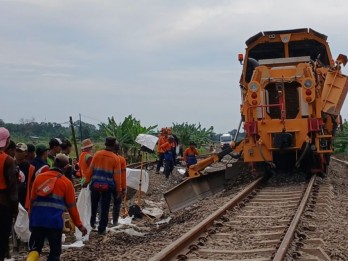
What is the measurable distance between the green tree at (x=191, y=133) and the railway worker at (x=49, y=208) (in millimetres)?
30603

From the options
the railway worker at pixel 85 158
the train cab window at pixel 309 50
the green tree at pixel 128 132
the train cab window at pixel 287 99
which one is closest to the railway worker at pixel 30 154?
the railway worker at pixel 85 158

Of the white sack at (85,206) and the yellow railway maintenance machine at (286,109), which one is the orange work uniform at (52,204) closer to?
the white sack at (85,206)

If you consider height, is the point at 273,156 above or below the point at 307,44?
below

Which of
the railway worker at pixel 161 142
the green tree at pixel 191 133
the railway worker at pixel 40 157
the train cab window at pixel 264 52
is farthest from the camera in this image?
the green tree at pixel 191 133

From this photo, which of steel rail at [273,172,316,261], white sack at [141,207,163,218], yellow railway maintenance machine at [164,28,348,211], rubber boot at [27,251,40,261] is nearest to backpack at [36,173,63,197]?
rubber boot at [27,251,40,261]

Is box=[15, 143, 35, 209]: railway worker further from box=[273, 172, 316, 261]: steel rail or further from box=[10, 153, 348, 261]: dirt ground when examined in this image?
box=[273, 172, 316, 261]: steel rail

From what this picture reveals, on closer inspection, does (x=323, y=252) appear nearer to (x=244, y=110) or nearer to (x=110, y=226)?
(x=110, y=226)

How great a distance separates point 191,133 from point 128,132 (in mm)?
13241

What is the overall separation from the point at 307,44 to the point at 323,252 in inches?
354

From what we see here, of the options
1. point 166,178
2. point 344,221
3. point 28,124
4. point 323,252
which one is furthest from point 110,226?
point 28,124

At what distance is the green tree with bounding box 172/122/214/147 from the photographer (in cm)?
3731

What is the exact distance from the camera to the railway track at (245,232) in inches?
255

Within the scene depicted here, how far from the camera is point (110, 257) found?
7051 mm

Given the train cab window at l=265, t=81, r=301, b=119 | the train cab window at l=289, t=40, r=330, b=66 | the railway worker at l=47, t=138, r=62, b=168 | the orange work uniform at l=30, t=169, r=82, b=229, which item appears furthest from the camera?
the train cab window at l=289, t=40, r=330, b=66
